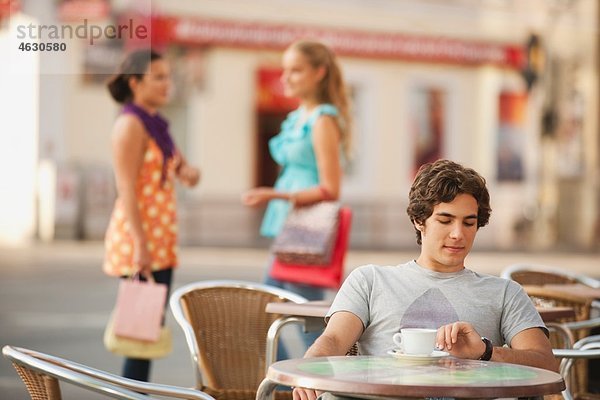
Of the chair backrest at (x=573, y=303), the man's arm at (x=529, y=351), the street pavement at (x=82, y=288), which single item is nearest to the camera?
the man's arm at (x=529, y=351)

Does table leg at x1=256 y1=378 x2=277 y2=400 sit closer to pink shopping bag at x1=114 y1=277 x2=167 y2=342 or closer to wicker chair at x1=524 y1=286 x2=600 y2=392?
wicker chair at x1=524 y1=286 x2=600 y2=392

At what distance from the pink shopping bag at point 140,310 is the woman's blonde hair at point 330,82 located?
4.20 ft

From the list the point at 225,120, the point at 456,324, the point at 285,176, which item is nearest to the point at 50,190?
the point at 225,120

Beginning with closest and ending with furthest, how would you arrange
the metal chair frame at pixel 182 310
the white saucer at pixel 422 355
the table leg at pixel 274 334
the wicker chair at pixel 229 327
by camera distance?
the white saucer at pixel 422 355 → the table leg at pixel 274 334 → the metal chair frame at pixel 182 310 → the wicker chair at pixel 229 327

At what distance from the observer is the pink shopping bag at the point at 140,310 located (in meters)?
6.36

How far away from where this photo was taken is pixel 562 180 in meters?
33.9

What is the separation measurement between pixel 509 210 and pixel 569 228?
2.36 metres

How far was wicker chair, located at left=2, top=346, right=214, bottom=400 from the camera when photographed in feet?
11.7

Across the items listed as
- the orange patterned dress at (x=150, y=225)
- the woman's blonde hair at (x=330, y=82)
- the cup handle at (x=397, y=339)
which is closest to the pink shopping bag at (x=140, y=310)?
the orange patterned dress at (x=150, y=225)

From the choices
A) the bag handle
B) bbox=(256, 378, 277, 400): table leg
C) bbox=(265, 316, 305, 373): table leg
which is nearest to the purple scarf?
the bag handle

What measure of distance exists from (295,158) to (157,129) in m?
0.72

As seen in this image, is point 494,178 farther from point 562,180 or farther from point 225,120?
point 225,120

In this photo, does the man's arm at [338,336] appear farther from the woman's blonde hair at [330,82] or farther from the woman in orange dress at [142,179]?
the woman's blonde hair at [330,82]

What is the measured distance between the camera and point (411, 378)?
136 inches
